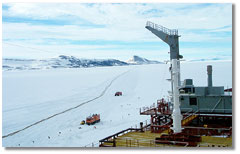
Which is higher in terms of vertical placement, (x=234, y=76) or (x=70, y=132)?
(x=234, y=76)

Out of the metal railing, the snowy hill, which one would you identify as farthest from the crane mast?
the snowy hill

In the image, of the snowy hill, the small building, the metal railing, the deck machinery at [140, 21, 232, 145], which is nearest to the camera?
the metal railing

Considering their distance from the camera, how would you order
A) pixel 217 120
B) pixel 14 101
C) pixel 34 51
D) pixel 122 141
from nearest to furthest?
pixel 122 141, pixel 34 51, pixel 217 120, pixel 14 101

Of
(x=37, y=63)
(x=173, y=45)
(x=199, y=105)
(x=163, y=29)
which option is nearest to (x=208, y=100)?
(x=199, y=105)

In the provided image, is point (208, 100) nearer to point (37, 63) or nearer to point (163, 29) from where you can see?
point (163, 29)

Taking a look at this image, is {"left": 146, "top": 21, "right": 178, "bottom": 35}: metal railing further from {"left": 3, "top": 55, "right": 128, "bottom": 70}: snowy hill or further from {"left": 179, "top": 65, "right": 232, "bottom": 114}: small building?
{"left": 3, "top": 55, "right": 128, "bottom": 70}: snowy hill

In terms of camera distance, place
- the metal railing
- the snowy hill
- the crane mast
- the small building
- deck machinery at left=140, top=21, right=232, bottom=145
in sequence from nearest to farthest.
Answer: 1. the crane mast
2. the metal railing
3. deck machinery at left=140, top=21, right=232, bottom=145
4. the small building
5. the snowy hill

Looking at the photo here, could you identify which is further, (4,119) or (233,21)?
(4,119)

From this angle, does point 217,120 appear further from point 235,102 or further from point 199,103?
point 235,102

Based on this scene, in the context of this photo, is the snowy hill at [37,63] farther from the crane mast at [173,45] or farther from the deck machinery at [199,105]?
the deck machinery at [199,105]

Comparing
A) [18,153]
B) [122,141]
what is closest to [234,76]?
[122,141]

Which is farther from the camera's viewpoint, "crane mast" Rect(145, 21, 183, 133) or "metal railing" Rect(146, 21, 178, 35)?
"metal railing" Rect(146, 21, 178, 35)
